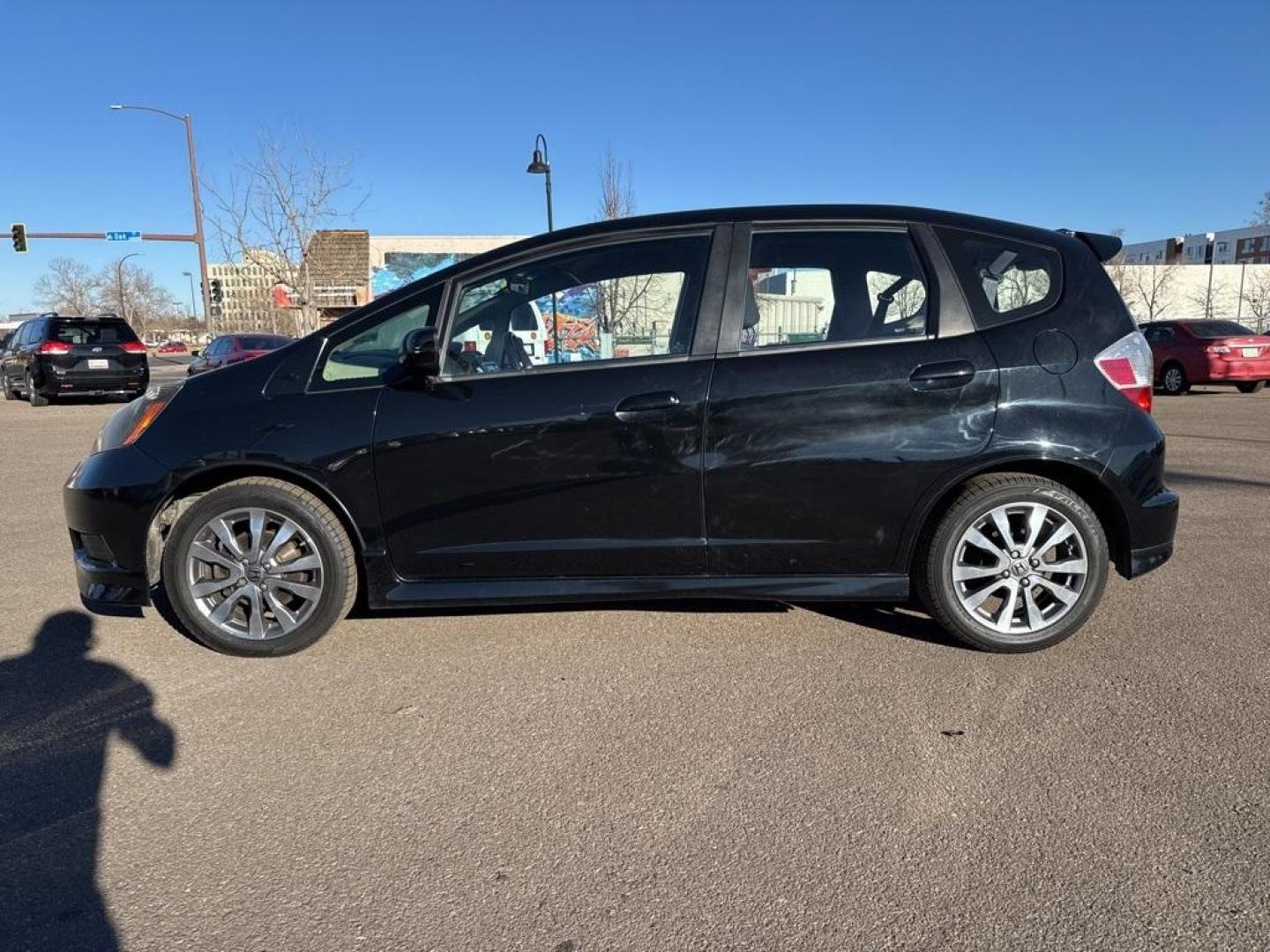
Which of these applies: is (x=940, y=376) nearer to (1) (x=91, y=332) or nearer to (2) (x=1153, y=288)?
(1) (x=91, y=332)

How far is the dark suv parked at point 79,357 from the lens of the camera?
16.1 m

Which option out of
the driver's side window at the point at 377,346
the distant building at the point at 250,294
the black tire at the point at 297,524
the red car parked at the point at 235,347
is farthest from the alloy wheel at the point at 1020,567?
the distant building at the point at 250,294

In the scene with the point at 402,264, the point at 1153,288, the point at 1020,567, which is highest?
the point at 402,264

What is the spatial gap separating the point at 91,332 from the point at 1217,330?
867 inches

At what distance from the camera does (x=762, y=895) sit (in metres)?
2.13

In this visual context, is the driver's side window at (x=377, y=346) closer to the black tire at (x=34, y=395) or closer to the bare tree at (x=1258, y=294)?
the black tire at (x=34, y=395)

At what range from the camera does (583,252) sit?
3689mm

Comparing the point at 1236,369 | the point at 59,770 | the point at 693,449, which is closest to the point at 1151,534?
the point at 693,449

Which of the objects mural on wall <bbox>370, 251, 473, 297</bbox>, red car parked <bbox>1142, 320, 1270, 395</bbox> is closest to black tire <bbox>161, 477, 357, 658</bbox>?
red car parked <bbox>1142, 320, 1270, 395</bbox>

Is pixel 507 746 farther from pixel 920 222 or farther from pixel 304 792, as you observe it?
pixel 920 222

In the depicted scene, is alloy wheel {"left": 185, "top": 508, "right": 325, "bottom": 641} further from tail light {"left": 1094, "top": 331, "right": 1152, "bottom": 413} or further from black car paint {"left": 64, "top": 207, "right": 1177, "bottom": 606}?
tail light {"left": 1094, "top": 331, "right": 1152, "bottom": 413}

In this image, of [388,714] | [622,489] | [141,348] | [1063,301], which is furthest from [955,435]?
[141,348]

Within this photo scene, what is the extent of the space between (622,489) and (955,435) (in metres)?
1.34

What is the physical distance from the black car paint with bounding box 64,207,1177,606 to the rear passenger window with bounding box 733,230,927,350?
0.23ft
